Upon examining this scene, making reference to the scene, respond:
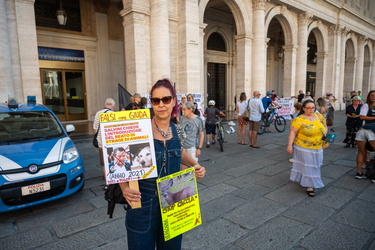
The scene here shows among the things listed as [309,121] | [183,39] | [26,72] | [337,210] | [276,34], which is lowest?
[337,210]

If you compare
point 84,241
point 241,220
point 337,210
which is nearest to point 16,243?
point 84,241

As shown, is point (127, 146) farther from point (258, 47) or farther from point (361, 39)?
point (361, 39)

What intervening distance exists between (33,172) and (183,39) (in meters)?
8.88

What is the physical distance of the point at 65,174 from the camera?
377 centimetres

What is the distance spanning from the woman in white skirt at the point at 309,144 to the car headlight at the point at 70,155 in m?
3.78

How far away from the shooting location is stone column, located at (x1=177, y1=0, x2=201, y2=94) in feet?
34.6

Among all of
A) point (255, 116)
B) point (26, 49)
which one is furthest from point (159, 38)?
point (255, 116)

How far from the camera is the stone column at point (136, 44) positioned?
9.32m

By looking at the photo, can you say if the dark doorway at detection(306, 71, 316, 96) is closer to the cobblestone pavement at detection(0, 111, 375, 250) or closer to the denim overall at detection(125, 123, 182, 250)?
the cobblestone pavement at detection(0, 111, 375, 250)

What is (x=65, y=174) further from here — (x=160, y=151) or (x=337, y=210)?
(x=337, y=210)

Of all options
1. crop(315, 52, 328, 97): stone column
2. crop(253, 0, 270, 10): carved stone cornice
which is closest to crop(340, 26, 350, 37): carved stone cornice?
crop(315, 52, 328, 97): stone column

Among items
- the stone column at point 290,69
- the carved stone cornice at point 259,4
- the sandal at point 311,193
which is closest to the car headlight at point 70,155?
the sandal at point 311,193

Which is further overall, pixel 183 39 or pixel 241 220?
pixel 183 39

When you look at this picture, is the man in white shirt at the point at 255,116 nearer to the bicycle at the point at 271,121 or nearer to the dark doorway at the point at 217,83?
the bicycle at the point at 271,121
